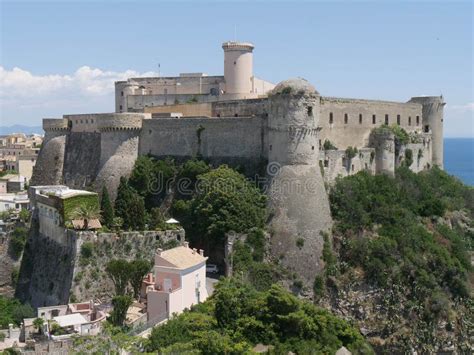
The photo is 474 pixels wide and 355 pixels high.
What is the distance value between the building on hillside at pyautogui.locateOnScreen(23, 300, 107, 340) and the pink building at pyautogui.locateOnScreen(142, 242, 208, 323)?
2368 millimetres

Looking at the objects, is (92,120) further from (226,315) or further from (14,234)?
(226,315)

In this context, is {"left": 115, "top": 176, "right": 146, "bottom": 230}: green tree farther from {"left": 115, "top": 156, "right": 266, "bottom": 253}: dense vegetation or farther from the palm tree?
the palm tree

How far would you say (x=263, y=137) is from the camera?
42.0 m

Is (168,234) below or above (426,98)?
below

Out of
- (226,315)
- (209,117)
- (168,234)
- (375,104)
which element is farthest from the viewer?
(375,104)

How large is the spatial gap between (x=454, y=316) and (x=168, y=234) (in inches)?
671

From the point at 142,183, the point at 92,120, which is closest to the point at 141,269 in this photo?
the point at 142,183

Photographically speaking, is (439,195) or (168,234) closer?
(168,234)

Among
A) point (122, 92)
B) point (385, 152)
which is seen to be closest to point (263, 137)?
point (385, 152)

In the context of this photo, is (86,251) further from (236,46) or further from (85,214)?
(236,46)

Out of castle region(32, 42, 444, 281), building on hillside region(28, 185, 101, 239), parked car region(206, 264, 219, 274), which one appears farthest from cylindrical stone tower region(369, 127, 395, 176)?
building on hillside region(28, 185, 101, 239)

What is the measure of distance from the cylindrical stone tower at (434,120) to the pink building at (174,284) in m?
28.7

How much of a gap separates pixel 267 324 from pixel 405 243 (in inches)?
604

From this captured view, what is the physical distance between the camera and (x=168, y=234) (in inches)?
1410
